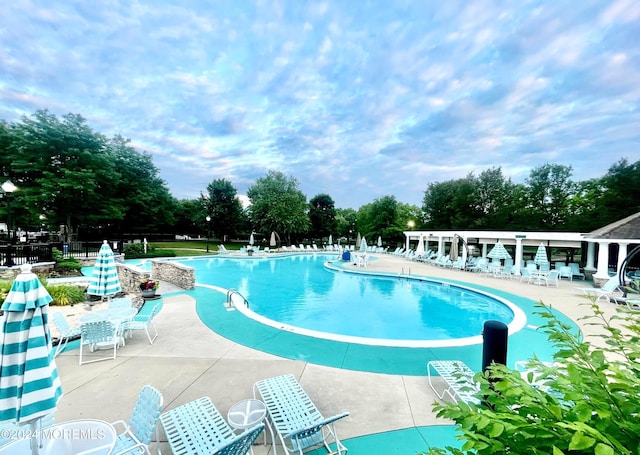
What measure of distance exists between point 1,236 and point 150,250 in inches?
512

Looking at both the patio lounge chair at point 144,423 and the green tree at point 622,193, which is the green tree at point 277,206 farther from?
the green tree at point 622,193

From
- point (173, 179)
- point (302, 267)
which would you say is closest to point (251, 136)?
point (302, 267)

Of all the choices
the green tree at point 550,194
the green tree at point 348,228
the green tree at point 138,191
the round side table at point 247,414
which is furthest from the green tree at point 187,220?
the green tree at point 550,194

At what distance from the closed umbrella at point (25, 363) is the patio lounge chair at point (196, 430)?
105 cm

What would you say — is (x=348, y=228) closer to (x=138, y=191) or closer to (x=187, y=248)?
(x=187, y=248)

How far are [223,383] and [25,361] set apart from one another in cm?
250

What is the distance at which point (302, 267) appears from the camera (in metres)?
21.1

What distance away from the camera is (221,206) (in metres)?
38.7

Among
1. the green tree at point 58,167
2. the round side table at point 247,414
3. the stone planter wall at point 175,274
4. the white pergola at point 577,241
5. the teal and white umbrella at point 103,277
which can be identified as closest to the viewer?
the round side table at point 247,414

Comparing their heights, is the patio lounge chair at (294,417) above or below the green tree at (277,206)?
below

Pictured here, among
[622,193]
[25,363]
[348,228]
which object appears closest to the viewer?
[25,363]

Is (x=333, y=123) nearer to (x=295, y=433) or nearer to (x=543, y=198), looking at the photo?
(x=295, y=433)

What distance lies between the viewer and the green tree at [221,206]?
3866 centimetres

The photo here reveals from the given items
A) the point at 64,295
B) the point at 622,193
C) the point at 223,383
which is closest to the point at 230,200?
the point at 64,295
